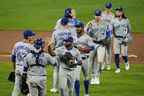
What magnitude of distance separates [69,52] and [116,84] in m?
4.64

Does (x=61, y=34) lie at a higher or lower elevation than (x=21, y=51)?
higher

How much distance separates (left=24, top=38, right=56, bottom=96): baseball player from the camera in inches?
509

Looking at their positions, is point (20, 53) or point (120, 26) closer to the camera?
point (20, 53)

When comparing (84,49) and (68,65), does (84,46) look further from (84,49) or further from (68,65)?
(68,65)

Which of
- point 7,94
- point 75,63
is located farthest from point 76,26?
point 7,94

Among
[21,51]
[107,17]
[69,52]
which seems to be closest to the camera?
[69,52]

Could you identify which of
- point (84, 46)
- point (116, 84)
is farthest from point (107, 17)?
point (84, 46)

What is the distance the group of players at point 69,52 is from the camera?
42.8 feet

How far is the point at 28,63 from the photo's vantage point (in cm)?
1305

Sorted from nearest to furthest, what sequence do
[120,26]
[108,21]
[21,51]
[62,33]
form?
[21,51] → [62,33] → [108,21] → [120,26]

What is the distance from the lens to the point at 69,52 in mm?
13570

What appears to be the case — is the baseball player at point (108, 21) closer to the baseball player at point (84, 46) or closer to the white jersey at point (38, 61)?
the baseball player at point (84, 46)

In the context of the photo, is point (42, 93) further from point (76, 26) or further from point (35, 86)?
point (76, 26)

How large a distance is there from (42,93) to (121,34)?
6911mm
